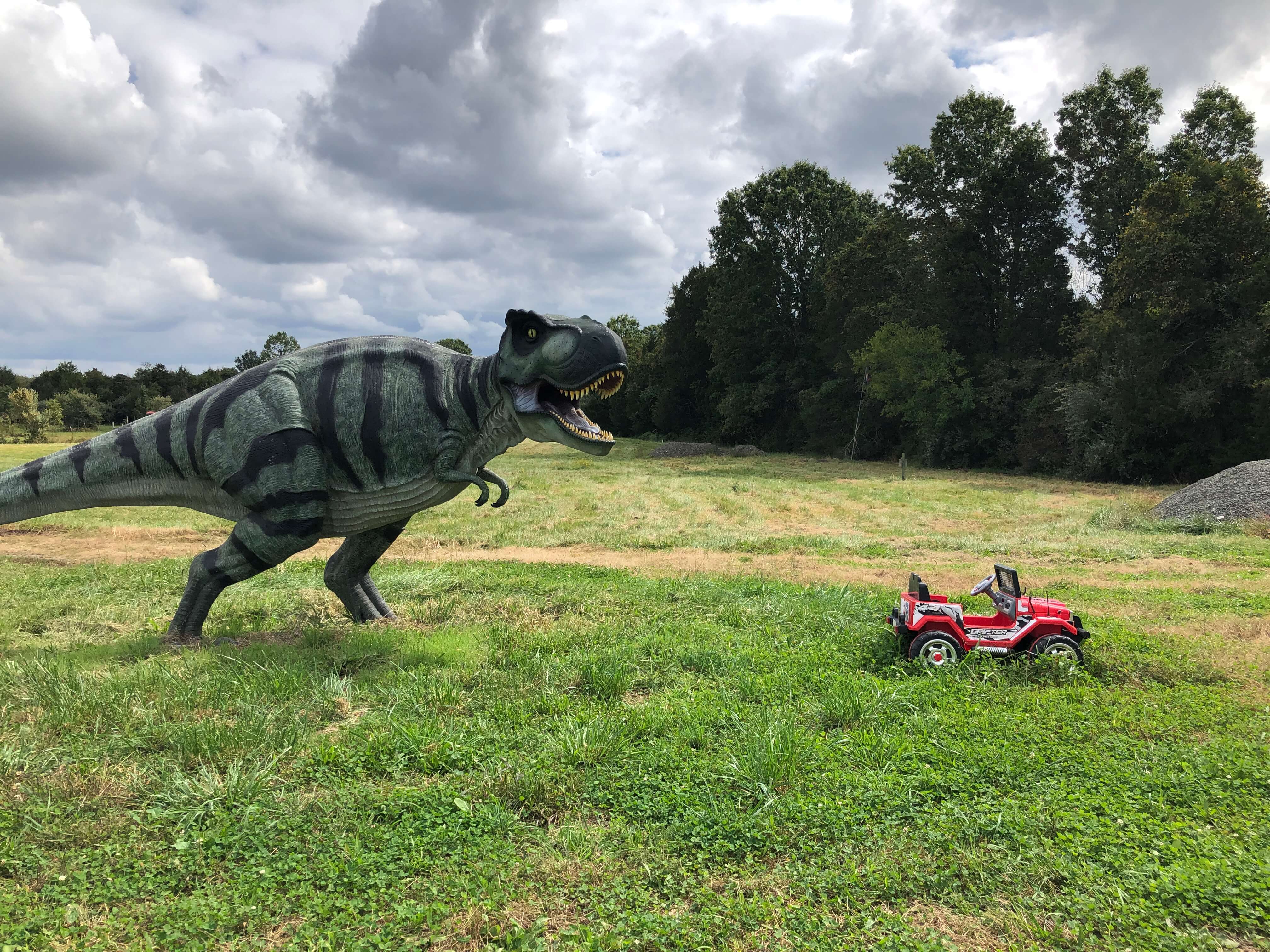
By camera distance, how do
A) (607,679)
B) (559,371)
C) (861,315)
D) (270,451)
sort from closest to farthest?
(607,679)
(559,371)
(270,451)
(861,315)

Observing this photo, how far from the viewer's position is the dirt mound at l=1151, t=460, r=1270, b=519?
13.1 m

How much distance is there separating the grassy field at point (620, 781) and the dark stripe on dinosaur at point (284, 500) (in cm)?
103

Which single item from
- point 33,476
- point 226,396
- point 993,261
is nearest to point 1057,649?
point 226,396

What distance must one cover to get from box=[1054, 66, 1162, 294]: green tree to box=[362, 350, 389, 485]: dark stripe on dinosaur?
88.3 feet

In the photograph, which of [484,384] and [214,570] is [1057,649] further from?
[214,570]

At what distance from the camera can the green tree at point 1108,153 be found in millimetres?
25641

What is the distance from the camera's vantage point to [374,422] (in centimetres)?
512

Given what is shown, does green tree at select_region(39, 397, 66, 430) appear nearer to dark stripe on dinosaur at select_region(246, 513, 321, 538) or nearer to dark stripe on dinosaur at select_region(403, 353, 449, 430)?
dark stripe on dinosaur at select_region(246, 513, 321, 538)

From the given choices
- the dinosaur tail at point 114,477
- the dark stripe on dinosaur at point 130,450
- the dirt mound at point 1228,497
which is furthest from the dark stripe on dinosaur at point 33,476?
the dirt mound at point 1228,497

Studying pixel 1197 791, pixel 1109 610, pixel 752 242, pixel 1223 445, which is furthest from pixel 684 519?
pixel 752 242

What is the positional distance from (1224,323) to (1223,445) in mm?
3640

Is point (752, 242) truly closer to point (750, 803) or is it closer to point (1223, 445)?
point (1223, 445)

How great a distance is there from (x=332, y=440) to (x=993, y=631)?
4894 mm

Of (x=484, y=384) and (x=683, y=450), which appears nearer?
(x=484, y=384)
